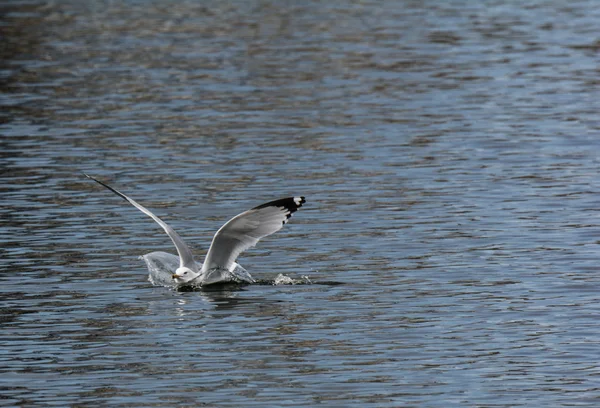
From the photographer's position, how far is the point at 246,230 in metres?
20.5

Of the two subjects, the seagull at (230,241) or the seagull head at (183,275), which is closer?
the seagull at (230,241)

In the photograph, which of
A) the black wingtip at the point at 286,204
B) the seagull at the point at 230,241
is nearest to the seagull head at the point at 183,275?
the seagull at the point at 230,241

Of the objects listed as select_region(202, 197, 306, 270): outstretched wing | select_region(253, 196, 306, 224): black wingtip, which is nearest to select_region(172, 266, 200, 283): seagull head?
select_region(202, 197, 306, 270): outstretched wing

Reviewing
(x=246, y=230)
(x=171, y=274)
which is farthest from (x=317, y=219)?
(x=246, y=230)

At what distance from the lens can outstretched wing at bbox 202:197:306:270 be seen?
20219 mm

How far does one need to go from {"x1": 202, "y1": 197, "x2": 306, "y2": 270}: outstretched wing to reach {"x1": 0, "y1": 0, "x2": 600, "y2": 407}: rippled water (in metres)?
0.50

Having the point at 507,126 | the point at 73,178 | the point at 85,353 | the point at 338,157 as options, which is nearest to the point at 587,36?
the point at 507,126

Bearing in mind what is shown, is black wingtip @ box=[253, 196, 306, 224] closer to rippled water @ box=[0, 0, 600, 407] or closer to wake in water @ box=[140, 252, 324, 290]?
wake in water @ box=[140, 252, 324, 290]

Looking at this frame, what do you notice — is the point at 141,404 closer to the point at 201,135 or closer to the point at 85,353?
the point at 85,353

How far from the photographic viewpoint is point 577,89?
135 ft

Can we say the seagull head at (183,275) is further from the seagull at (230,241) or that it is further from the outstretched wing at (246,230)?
the outstretched wing at (246,230)

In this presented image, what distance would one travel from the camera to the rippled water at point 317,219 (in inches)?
635

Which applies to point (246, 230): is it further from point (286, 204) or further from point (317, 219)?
point (317, 219)

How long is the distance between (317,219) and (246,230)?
202 inches
